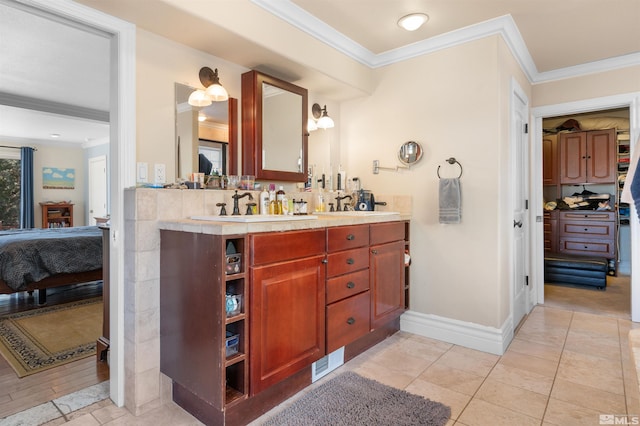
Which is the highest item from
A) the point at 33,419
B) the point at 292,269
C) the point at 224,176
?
the point at 224,176

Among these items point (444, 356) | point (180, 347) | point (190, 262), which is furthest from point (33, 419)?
point (444, 356)

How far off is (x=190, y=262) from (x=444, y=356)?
6.24 ft

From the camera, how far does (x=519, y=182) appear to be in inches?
128

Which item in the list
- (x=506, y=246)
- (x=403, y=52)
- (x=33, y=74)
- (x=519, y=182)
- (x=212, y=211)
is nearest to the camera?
(x=212, y=211)

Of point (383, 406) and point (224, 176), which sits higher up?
point (224, 176)

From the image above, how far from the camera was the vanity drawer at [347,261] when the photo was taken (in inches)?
85.0

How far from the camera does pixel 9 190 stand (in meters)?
7.04

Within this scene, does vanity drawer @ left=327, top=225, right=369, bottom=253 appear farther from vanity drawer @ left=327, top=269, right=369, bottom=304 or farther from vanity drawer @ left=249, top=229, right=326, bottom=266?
vanity drawer @ left=327, top=269, right=369, bottom=304

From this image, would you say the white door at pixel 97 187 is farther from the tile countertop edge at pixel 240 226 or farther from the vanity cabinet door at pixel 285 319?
the vanity cabinet door at pixel 285 319

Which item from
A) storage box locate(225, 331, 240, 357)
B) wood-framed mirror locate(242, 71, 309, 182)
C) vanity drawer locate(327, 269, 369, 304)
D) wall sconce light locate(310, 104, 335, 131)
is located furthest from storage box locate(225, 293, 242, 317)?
wall sconce light locate(310, 104, 335, 131)

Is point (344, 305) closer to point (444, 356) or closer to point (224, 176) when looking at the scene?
point (444, 356)

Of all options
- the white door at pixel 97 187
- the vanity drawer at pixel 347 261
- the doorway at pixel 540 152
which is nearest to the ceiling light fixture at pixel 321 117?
the vanity drawer at pixel 347 261

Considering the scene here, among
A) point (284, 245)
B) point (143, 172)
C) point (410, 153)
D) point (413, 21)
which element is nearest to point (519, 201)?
point (410, 153)

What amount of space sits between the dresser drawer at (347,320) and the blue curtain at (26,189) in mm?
7535
